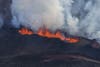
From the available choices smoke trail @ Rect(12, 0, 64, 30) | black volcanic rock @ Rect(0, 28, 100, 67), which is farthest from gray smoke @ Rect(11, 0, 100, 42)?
black volcanic rock @ Rect(0, 28, 100, 67)

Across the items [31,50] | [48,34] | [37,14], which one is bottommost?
[31,50]

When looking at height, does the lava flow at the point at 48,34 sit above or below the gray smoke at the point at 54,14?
below

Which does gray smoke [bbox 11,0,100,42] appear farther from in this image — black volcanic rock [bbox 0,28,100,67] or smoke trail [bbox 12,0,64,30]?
black volcanic rock [bbox 0,28,100,67]

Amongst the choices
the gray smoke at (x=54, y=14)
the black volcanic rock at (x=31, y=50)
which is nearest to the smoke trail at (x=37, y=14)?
the gray smoke at (x=54, y=14)

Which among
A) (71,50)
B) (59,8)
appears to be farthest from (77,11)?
(71,50)

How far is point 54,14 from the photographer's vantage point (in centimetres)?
278

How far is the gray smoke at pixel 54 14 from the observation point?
2768mm

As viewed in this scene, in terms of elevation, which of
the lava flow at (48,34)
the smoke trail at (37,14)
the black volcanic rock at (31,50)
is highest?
the smoke trail at (37,14)

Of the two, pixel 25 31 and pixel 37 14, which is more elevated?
pixel 37 14

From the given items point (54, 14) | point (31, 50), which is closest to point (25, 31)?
point (31, 50)

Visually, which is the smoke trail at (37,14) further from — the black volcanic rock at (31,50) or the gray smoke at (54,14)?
the black volcanic rock at (31,50)

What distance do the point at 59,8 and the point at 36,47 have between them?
0.38 metres

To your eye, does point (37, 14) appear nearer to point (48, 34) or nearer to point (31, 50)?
point (48, 34)

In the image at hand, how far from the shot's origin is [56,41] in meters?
2.79
